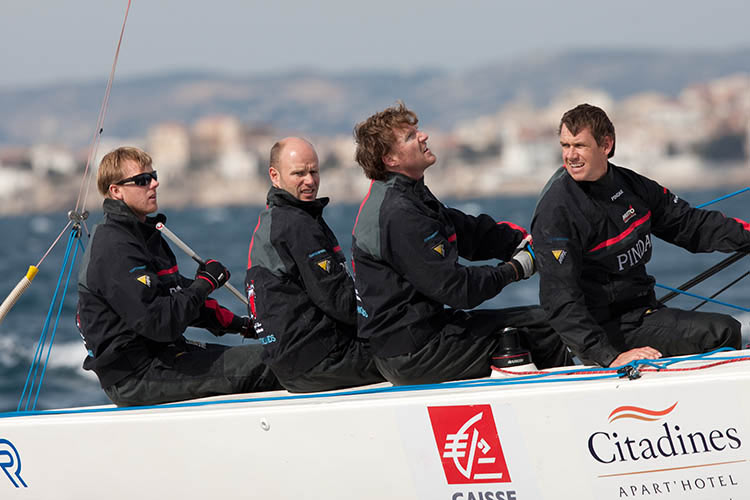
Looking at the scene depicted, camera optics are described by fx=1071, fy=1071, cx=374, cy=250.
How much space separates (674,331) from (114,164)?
2124 millimetres

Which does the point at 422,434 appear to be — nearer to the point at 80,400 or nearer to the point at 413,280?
the point at 413,280

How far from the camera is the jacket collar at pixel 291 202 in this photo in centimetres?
383

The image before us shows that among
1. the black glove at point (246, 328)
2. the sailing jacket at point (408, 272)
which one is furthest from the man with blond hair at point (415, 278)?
the black glove at point (246, 328)

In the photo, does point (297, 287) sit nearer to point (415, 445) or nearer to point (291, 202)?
point (291, 202)

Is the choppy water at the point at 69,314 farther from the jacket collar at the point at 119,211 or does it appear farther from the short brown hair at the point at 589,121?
the short brown hair at the point at 589,121

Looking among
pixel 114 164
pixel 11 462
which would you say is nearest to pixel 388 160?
pixel 114 164

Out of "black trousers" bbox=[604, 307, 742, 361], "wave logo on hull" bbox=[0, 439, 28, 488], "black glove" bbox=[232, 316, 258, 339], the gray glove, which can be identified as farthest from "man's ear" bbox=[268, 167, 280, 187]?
"wave logo on hull" bbox=[0, 439, 28, 488]

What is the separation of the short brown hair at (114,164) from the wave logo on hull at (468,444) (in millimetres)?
1518

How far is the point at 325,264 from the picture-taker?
12.3 feet

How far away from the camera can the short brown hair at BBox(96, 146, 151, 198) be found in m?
4.04

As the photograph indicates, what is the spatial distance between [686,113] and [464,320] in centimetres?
11796

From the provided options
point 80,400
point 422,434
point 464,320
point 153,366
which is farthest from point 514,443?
point 80,400

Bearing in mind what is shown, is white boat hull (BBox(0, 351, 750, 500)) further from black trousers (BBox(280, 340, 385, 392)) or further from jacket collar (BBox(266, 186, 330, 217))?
jacket collar (BBox(266, 186, 330, 217))

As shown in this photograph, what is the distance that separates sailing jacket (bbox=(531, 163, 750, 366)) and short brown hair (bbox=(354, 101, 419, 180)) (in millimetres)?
547
